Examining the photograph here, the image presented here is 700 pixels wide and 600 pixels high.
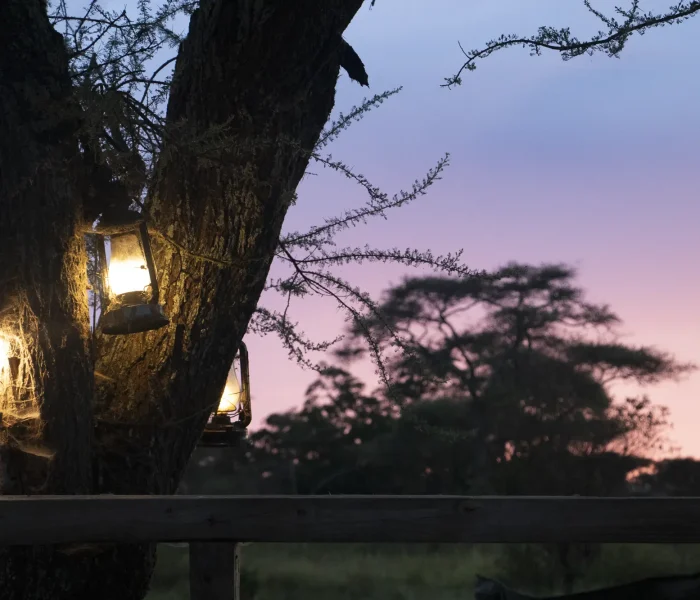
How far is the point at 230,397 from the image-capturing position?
9.53 ft

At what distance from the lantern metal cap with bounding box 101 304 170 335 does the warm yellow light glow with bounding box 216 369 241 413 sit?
71 centimetres

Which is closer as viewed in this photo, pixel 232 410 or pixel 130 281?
pixel 130 281

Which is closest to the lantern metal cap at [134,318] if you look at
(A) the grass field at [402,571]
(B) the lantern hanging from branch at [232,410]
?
(B) the lantern hanging from branch at [232,410]

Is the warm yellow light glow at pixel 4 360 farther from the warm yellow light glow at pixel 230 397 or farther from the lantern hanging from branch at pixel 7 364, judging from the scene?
the warm yellow light glow at pixel 230 397

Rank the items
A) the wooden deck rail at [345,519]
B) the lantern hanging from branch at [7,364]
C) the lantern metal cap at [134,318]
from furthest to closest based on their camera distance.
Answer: the lantern hanging from branch at [7,364], the lantern metal cap at [134,318], the wooden deck rail at [345,519]

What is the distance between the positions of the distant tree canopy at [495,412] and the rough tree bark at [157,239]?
9.44m

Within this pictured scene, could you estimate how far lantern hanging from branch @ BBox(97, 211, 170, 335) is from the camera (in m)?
2.21

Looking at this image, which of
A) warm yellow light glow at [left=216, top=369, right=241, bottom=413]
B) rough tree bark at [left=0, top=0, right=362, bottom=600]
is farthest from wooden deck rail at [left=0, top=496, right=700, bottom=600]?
warm yellow light glow at [left=216, top=369, right=241, bottom=413]

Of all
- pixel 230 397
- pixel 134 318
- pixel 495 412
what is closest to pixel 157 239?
pixel 134 318

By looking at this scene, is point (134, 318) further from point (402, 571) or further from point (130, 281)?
point (402, 571)

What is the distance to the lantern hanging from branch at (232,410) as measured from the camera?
2904mm

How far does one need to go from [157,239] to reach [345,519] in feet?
3.48

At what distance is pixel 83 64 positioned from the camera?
2885 mm

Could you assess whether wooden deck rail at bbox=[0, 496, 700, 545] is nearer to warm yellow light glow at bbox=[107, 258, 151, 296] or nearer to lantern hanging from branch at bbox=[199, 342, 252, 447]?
warm yellow light glow at bbox=[107, 258, 151, 296]
